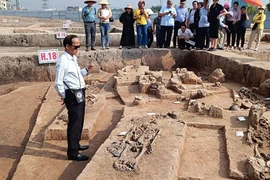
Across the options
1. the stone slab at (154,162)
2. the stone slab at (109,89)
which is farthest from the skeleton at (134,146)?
the stone slab at (109,89)

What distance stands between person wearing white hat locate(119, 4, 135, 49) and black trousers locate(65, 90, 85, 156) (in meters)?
6.05

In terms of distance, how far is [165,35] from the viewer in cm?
1004

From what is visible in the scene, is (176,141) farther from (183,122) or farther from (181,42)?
(181,42)

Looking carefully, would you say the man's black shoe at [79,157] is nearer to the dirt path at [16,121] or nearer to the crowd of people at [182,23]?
the dirt path at [16,121]

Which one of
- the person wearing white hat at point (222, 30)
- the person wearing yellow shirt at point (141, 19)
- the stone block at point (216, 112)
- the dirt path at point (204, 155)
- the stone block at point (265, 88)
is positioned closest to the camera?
the dirt path at point (204, 155)

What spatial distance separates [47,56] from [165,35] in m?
3.83

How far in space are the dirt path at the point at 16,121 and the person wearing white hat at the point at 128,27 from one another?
304 cm

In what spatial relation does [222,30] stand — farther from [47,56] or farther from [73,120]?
[73,120]

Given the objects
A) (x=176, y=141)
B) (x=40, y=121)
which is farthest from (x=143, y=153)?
(x=40, y=121)

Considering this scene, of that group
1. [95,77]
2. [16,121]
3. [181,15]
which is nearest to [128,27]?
[181,15]

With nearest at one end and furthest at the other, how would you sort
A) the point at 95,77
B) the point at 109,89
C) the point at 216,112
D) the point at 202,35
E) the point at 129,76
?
the point at 216,112, the point at 109,89, the point at 129,76, the point at 95,77, the point at 202,35

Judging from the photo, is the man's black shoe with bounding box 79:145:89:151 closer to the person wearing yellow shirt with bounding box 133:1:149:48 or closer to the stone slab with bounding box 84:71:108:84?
the stone slab with bounding box 84:71:108:84

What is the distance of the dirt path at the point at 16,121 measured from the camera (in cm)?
444

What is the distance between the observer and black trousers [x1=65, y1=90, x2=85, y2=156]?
3695 millimetres
